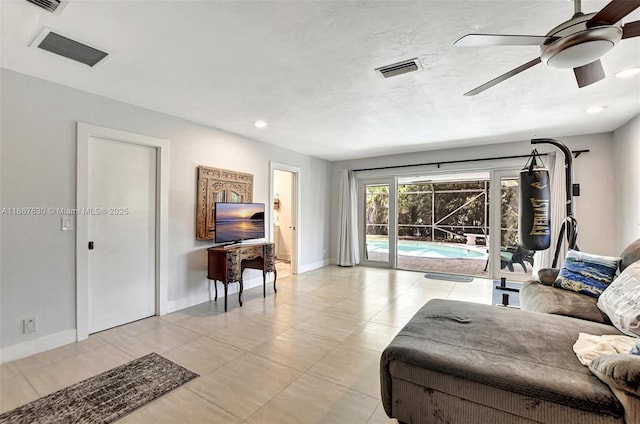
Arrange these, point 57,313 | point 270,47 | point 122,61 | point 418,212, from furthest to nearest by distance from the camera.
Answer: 1. point 418,212
2. point 57,313
3. point 122,61
4. point 270,47

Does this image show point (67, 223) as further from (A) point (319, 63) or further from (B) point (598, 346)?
(B) point (598, 346)

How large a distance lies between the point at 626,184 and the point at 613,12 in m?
3.93

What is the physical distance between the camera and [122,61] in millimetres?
2314

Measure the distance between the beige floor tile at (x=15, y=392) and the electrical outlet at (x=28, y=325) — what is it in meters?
0.44

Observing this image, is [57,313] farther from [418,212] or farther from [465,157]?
[418,212]

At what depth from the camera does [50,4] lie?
5.45 feet

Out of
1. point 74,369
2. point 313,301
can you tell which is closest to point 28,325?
point 74,369

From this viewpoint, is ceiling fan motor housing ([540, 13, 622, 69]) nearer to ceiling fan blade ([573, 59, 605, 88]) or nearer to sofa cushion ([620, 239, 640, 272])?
ceiling fan blade ([573, 59, 605, 88])

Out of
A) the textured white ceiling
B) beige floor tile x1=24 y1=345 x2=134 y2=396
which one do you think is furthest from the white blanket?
beige floor tile x1=24 y1=345 x2=134 y2=396

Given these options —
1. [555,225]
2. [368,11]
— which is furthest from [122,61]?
[555,225]

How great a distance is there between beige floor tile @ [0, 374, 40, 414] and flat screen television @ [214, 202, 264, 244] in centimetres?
213

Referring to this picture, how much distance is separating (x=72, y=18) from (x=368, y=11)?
1.85 metres

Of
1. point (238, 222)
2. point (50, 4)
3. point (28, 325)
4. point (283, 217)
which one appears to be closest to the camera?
point (50, 4)

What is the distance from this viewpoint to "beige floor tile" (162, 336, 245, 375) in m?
2.38
